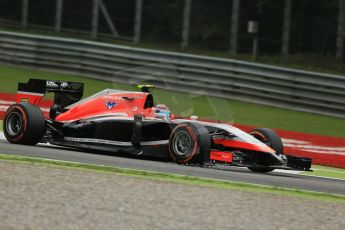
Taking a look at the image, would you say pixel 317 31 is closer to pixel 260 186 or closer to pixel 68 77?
pixel 68 77

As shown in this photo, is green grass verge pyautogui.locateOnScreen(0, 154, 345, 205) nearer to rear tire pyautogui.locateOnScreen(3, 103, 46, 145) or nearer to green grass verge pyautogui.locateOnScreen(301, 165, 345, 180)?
Answer: rear tire pyautogui.locateOnScreen(3, 103, 46, 145)

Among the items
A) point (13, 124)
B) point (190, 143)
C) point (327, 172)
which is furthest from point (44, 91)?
point (327, 172)

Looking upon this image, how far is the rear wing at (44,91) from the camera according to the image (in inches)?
469

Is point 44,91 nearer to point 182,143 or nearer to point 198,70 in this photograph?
point 182,143

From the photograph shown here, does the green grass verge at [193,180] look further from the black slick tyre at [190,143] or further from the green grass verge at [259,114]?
the green grass verge at [259,114]

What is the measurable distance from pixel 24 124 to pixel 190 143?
240 cm

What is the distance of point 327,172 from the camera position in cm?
1189

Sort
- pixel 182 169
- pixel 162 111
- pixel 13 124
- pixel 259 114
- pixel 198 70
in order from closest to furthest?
pixel 182 169
pixel 162 111
pixel 13 124
pixel 259 114
pixel 198 70

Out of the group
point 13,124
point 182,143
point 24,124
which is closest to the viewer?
point 182,143

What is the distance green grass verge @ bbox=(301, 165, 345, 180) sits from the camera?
37.6ft

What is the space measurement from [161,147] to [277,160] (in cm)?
152

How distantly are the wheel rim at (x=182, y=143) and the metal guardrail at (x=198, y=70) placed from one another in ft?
19.9

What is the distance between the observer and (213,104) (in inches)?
447

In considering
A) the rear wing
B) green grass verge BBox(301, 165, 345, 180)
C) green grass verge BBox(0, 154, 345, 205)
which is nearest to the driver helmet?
the rear wing
